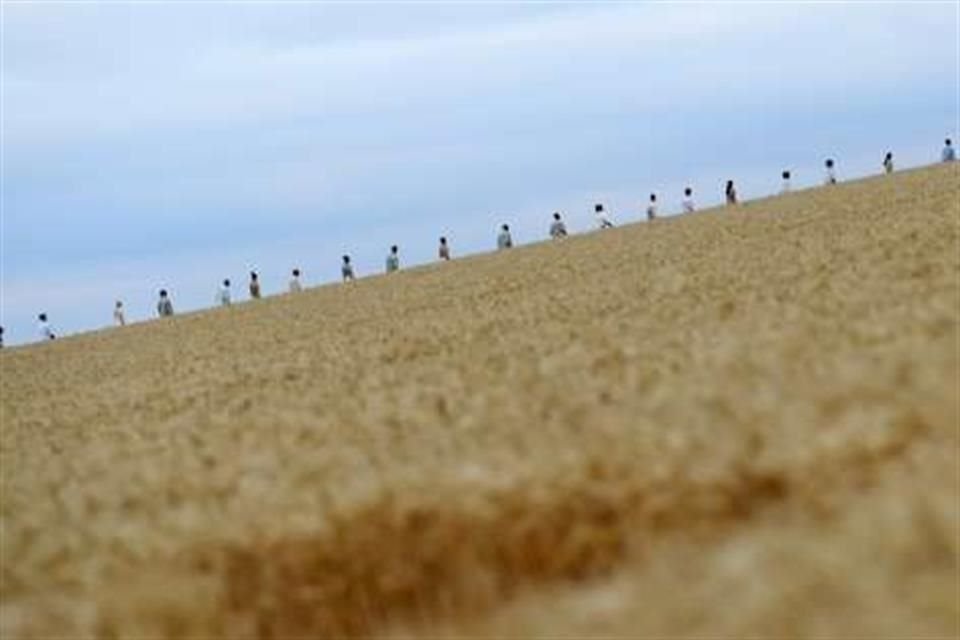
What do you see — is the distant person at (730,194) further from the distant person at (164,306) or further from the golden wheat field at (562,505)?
the golden wheat field at (562,505)

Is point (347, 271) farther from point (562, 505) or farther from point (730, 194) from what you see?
point (562, 505)

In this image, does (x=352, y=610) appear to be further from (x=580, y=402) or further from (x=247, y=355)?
(x=247, y=355)

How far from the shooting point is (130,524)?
700 centimetres

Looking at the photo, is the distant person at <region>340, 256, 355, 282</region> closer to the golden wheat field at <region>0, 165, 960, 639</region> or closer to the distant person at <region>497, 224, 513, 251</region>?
the distant person at <region>497, 224, 513, 251</region>

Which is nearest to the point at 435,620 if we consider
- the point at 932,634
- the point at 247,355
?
the point at 932,634

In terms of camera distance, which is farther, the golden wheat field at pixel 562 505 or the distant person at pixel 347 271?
the distant person at pixel 347 271

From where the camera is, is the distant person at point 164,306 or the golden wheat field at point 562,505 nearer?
the golden wheat field at point 562,505

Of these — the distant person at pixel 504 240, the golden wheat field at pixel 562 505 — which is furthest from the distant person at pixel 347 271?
the golden wheat field at pixel 562 505

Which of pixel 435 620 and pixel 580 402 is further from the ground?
pixel 580 402

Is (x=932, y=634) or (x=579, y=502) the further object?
(x=579, y=502)

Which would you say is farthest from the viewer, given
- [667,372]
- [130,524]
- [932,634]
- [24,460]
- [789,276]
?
[789,276]

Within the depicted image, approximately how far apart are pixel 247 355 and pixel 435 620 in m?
15.6

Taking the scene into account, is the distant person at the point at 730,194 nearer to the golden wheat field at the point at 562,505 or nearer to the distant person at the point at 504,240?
the distant person at the point at 504,240

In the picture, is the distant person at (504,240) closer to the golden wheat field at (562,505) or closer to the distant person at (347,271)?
the distant person at (347,271)
